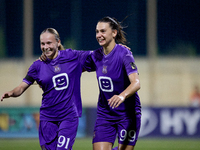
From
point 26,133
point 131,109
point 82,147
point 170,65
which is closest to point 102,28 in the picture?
point 131,109

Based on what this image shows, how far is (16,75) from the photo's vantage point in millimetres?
19562

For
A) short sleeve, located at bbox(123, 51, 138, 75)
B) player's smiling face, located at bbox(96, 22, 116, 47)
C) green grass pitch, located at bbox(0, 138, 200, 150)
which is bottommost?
→ green grass pitch, located at bbox(0, 138, 200, 150)

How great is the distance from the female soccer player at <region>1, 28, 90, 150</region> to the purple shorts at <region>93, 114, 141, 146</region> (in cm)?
34

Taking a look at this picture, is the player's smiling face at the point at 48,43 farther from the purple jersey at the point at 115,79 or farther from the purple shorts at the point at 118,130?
the purple shorts at the point at 118,130

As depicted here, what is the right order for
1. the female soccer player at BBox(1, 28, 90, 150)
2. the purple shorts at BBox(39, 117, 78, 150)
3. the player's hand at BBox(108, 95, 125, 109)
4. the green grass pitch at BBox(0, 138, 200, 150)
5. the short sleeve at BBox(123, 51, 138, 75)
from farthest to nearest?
the green grass pitch at BBox(0, 138, 200, 150)
the female soccer player at BBox(1, 28, 90, 150)
the purple shorts at BBox(39, 117, 78, 150)
the short sleeve at BBox(123, 51, 138, 75)
the player's hand at BBox(108, 95, 125, 109)

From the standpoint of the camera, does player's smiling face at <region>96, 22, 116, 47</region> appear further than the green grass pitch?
No

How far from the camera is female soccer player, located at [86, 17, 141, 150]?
192 inches

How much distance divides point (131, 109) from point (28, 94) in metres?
9.54

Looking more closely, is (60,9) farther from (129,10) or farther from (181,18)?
(181,18)

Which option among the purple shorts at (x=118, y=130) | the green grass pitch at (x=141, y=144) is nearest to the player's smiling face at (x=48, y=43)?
the purple shorts at (x=118, y=130)

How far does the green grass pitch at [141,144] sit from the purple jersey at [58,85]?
5.10 meters

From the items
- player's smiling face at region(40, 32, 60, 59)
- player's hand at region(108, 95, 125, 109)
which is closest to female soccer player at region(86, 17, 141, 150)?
player's smiling face at region(40, 32, 60, 59)

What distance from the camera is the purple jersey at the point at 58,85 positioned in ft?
16.3

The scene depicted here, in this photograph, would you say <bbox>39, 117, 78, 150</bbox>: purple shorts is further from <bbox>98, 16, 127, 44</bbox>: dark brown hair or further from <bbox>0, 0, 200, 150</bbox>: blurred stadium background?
<bbox>0, 0, 200, 150</bbox>: blurred stadium background
